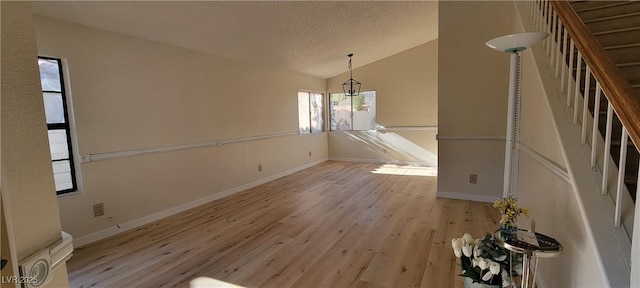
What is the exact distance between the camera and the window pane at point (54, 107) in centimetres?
247

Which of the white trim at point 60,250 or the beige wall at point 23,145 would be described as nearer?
the beige wall at point 23,145

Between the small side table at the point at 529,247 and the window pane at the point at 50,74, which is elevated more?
the window pane at the point at 50,74

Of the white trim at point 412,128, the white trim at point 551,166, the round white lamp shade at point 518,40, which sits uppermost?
the round white lamp shade at point 518,40

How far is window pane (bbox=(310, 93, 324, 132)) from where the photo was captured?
6.65m

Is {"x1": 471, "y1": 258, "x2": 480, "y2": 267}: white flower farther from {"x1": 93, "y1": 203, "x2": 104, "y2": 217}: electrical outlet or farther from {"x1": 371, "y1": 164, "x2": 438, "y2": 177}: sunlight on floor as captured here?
{"x1": 371, "y1": 164, "x2": 438, "y2": 177}: sunlight on floor

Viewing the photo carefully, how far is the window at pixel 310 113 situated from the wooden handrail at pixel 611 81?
5.09 m

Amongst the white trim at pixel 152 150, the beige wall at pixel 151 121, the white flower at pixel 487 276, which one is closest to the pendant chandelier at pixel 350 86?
the beige wall at pixel 151 121

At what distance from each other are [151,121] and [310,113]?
3811 mm

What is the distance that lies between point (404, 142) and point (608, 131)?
5.17 m

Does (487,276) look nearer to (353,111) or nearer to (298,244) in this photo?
(298,244)

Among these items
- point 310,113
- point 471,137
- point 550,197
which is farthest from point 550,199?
point 310,113

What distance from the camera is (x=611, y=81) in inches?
38.4

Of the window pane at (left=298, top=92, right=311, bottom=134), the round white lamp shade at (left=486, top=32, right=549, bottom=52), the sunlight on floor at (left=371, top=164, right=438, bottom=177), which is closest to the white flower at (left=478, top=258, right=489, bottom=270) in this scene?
the round white lamp shade at (left=486, top=32, right=549, bottom=52)

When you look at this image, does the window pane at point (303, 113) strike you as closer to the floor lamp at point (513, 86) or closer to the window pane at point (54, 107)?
the window pane at point (54, 107)
